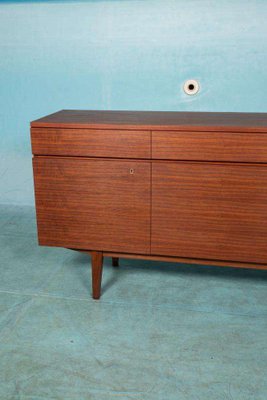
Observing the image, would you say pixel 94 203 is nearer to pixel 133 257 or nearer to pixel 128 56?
pixel 133 257

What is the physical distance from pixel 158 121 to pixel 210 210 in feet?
1.42

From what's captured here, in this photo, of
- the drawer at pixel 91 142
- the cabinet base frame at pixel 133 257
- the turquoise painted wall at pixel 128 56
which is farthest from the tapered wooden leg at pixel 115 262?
the turquoise painted wall at pixel 128 56

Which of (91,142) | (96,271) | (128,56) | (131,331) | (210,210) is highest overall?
(128,56)

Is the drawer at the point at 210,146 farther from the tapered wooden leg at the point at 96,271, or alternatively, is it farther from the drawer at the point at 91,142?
the tapered wooden leg at the point at 96,271

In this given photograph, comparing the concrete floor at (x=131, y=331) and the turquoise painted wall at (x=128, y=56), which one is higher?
the turquoise painted wall at (x=128, y=56)

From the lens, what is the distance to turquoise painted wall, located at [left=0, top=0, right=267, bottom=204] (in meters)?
3.08

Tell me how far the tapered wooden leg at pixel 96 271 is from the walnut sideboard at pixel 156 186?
0.05ft

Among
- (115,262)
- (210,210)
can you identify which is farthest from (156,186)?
(115,262)

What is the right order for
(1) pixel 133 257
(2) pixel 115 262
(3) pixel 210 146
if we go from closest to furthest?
(3) pixel 210 146, (1) pixel 133 257, (2) pixel 115 262

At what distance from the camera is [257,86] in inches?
123

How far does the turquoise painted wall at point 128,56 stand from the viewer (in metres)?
3.08

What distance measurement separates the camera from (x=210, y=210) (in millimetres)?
2150

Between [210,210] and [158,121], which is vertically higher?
[158,121]

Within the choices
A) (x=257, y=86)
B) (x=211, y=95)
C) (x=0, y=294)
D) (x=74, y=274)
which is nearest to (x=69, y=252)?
(x=74, y=274)
